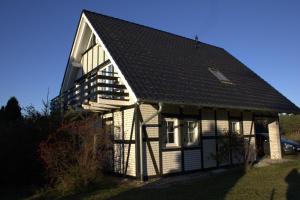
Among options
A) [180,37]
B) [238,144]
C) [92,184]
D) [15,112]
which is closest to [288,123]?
[180,37]

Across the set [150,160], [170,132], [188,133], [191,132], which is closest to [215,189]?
[150,160]

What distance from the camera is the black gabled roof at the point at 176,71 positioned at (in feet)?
40.0

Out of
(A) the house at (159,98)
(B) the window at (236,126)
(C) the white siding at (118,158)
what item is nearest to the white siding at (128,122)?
(A) the house at (159,98)

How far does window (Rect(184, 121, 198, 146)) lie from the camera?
43.5 feet

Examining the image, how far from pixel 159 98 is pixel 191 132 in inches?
115

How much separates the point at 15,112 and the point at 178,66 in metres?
11.6

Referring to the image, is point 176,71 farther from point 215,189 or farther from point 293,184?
point 293,184

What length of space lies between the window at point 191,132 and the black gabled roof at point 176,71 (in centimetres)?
121

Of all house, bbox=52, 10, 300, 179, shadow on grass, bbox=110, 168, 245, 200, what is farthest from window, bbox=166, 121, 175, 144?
shadow on grass, bbox=110, 168, 245, 200

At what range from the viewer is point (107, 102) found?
38.9ft

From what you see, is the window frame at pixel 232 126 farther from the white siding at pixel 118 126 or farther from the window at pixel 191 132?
the white siding at pixel 118 126

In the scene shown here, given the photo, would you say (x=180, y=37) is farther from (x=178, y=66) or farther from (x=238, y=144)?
(x=238, y=144)

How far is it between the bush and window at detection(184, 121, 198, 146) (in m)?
3.82

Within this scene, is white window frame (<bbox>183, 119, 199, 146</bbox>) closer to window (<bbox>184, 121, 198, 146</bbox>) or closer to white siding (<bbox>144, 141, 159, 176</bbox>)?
window (<bbox>184, 121, 198, 146</bbox>)
